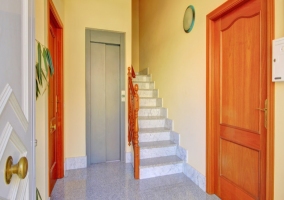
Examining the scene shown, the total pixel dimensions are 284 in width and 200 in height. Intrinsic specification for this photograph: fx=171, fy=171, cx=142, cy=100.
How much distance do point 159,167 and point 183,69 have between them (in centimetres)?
149

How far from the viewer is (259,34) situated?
150 centimetres

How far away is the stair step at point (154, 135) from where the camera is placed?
9.40ft

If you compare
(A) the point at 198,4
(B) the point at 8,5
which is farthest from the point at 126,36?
(B) the point at 8,5

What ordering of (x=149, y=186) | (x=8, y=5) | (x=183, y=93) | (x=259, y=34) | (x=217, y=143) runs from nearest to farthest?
1. (x=8, y=5)
2. (x=259, y=34)
3. (x=217, y=143)
4. (x=149, y=186)
5. (x=183, y=93)

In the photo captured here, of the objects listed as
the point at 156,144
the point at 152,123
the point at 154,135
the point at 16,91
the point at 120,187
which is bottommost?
the point at 120,187

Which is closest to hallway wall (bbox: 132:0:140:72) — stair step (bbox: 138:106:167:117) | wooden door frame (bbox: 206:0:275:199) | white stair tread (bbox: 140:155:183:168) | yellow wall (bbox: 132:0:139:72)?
yellow wall (bbox: 132:0:139:72)

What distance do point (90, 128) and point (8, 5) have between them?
8.17 ft

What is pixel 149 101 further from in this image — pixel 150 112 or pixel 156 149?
pixel 156 149

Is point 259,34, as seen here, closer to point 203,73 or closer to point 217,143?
point 203,73

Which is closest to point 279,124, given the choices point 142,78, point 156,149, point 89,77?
point 156,149

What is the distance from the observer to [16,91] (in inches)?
24.8

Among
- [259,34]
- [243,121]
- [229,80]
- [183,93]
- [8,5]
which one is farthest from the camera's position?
[183,93]

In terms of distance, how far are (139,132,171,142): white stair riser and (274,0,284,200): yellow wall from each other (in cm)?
175

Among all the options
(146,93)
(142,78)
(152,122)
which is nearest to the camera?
(152,122)
